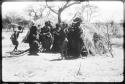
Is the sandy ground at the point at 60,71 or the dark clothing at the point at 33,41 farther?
the dark clothing at the point at 33,41

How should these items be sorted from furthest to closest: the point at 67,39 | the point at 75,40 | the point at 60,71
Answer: the point at 67,39
the point at 75,40
the point at 60,71

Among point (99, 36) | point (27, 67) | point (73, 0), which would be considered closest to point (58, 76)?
point (27, 67)

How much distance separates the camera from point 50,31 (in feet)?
47.4

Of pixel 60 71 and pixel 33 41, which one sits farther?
pixel 33 41

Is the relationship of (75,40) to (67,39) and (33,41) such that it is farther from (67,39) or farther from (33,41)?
(33,41)

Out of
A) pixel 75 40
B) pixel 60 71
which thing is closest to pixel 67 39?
pixel 75 40

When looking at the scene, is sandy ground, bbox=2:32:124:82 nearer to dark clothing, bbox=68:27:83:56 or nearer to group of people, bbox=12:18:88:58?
group of people, bbox=12:18:88:58

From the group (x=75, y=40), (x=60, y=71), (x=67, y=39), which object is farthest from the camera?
(x=67, y=39)

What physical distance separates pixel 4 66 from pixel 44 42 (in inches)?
174

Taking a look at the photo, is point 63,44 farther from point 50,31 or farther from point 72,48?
point 50,31

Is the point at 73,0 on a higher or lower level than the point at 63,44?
higher

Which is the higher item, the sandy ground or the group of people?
the group of people

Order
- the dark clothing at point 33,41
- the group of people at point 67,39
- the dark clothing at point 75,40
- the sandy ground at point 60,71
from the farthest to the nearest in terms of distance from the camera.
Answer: the dark clothing at point 33,41, the dark clothing at point 75,40, the group of people at point 67,39, the sandy ground at point 60,71

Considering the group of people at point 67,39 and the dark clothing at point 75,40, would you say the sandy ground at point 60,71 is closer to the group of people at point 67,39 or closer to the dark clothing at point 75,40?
the group of people at point 67,39
